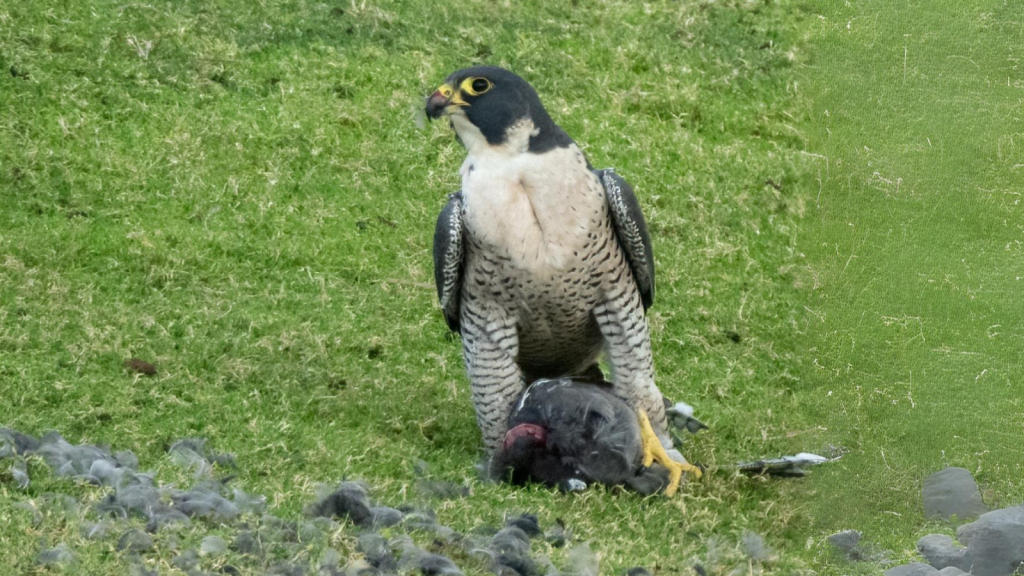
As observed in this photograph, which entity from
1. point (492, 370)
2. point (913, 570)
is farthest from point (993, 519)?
point (492, 370)

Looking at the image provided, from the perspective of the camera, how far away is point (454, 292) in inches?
221

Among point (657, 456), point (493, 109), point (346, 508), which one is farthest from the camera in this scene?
point (657, 456)

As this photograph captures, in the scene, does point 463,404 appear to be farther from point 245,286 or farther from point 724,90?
point 724,90

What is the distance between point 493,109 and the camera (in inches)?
205

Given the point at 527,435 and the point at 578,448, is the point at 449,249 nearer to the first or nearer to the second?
the point at 527,435

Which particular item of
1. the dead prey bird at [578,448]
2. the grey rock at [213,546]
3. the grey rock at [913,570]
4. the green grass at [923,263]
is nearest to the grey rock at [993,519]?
the grey rock at [913,570]

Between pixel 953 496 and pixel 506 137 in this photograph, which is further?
pixel 506 137

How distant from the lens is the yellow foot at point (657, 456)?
17.9 feet

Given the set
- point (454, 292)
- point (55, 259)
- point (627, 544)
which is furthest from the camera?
point (55, 259)

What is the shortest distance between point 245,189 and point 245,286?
101cm

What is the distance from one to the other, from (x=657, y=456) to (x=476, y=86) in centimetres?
167

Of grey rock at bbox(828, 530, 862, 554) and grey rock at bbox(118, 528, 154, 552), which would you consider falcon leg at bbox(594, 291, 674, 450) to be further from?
grey rock at bbox(118, 528, 154, 552)

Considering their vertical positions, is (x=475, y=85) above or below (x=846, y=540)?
above

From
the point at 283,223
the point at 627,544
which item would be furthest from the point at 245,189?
the point at 627,544
